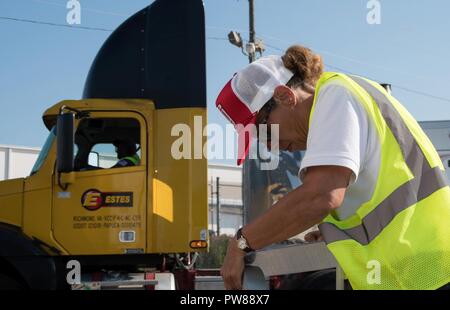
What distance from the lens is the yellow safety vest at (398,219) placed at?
4.75 ft

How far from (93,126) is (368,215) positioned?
510 cm

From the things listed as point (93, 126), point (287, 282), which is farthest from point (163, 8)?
point (287, 282)

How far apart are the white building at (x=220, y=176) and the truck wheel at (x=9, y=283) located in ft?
60.7

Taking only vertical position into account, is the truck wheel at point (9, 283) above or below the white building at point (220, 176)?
below

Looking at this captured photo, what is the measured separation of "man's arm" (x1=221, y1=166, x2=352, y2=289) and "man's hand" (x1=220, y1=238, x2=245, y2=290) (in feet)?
0.33

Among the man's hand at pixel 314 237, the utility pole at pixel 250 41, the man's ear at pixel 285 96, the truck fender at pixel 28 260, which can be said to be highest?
the utility pole at pixel 250 41

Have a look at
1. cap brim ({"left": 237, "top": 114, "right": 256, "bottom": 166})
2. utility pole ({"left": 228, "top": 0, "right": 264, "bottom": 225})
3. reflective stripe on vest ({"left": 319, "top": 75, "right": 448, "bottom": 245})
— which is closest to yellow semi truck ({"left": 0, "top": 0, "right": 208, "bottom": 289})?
cap brim ({"left": 237, "top": 114, "right": 256, "bottom": 166})

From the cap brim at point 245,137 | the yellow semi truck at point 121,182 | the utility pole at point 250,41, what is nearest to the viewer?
the cap brim at point 245,137

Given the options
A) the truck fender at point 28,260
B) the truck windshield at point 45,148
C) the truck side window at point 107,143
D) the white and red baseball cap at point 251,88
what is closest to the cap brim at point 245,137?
the white and red baseball cap at point 251,88

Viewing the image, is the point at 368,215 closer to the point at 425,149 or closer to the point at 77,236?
A: the point at 425,149

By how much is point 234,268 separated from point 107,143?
487 centimetres

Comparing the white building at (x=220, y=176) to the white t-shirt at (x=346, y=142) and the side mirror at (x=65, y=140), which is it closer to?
the side mirror at (x=65, y=140)

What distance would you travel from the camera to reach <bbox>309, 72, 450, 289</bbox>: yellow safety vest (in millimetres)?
1448

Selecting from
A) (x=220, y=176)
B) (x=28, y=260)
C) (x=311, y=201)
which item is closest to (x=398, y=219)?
(x=311, y=201)
